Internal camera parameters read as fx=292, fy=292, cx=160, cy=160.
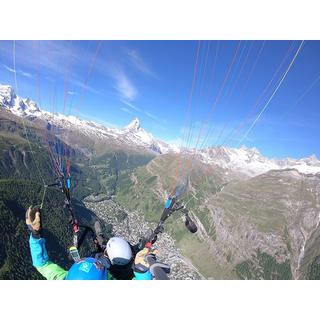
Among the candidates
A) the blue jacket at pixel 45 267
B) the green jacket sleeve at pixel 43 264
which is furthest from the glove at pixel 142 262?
the green jacket sleeve at pixel 43 264

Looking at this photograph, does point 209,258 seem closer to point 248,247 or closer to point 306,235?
point 248,247

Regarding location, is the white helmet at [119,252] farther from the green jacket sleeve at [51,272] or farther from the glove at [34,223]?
the glove at [34,223]

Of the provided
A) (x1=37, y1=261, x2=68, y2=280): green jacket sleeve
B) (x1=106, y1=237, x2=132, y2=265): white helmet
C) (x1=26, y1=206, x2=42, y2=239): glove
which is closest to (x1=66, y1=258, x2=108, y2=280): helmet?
(x1=37, y1=261, x2=68, y2=280): green jacket sleeve

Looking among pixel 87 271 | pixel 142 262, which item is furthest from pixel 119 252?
pixel 87 271

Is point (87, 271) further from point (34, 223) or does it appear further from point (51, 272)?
point (34, 223)

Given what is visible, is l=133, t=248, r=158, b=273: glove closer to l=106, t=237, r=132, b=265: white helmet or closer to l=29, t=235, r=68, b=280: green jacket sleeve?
l=106, t=237, r=132, b=265: white helmet
